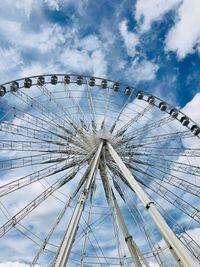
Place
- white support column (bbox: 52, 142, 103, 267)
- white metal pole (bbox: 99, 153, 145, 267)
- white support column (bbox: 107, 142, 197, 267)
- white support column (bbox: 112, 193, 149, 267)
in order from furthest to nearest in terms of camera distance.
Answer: white metal pole (bbox: 99, 153, 145, 267) → white support column (bbox: 112, 193, 149, 267) → white support column (bbox: 52, 142, 103, 267) → white support column (bbox: 107, 142, 197, 267)

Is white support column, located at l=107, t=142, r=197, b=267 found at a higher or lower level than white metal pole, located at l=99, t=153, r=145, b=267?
lower

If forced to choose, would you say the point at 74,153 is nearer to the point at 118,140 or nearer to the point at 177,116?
the point at 118,140

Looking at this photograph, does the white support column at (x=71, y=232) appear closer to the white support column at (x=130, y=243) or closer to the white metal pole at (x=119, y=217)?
the white metal pole at (x=119, y=217)

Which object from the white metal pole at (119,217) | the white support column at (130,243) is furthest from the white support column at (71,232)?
the white support column at (130,243)

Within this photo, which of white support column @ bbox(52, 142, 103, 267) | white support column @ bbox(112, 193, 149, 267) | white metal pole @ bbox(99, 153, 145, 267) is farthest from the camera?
white metal pole @ bbox(99, 153, 145, 267)

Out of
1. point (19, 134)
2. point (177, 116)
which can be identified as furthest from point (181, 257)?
point (177, 116)

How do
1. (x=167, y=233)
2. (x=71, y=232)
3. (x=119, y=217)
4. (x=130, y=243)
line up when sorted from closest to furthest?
1. (x=167, y=233)
2. (x=71, y=232)
3. (x=130, y=243)
4. (x=119, y=217)

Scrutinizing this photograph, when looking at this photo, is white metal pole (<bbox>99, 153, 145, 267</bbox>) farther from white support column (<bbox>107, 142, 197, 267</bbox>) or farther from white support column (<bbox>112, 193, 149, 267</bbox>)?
white support column (<bbox>107, 142, 197, 267</bbox>)

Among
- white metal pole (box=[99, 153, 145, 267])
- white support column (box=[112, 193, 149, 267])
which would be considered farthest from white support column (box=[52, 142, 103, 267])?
white support column (box=[112, 193, 149, 267])

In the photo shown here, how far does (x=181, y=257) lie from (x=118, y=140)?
1157cm

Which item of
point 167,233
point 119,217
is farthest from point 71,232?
point 119,217

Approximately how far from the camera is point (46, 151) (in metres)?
22.3

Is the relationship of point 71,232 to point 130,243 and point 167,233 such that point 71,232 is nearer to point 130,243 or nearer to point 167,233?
point 167,233

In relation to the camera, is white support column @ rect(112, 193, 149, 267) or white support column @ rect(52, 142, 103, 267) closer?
white support column @ rect(52, 142, 103, 267)
